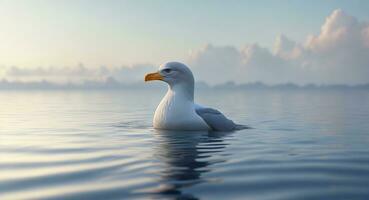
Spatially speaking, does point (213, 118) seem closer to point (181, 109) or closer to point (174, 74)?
point (181, 109)

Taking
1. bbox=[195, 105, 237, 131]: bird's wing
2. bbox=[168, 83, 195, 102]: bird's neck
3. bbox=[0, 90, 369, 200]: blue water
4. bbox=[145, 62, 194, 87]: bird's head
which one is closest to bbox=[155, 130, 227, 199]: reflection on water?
bbox=[0, 90, 369, 200]: blue water

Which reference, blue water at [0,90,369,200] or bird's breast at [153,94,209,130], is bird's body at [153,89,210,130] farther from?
blue water at [0,90,369,200]

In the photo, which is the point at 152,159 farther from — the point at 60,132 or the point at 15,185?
the point at 60,132

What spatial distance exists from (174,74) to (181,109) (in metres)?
1.35

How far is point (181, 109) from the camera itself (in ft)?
45.6

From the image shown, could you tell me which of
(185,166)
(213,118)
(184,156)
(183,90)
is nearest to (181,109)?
(183,90)

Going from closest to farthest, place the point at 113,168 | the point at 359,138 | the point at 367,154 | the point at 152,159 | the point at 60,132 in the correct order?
the point at 113,168
the point at 152,159
the point at 367,154
the point at 359,138
the point at 60,132

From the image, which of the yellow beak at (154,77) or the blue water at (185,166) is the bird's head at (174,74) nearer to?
the yellow beak at (154,77)

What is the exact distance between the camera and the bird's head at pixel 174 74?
1459 centimetres

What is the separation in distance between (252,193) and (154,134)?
7823 millimetres

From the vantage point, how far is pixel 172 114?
14.0 m

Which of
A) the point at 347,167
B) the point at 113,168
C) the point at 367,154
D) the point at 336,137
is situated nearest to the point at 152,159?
the point at 113,168

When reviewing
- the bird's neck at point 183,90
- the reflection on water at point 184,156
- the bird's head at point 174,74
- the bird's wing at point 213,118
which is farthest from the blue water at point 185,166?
the bird's head at point 174,74

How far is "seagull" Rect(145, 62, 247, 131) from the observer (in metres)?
13.9
